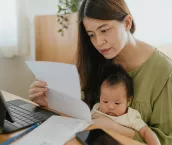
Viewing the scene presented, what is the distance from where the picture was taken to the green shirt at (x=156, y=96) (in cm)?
91

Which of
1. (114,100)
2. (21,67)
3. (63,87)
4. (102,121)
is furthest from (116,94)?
(21,67)

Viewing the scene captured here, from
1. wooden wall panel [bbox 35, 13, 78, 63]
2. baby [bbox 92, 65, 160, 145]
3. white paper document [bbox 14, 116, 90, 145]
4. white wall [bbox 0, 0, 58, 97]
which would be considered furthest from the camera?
white wall [bbox 0, 0, 58, 97]

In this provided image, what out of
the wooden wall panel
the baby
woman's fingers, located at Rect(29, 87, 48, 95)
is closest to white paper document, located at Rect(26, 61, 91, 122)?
woman's fingers, located at Rect(29, 87, 48, 95)

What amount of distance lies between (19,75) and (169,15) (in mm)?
1298

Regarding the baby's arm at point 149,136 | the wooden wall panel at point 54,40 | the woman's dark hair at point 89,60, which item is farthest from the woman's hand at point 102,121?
the wooden wall panel at point 54,40

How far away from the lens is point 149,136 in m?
0.78

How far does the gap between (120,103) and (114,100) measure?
2 cm

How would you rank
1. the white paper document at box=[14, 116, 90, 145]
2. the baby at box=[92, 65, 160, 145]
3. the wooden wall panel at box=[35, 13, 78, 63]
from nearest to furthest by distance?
1. the white paper document at box=[14, 116, 90, 145]
2. the baby at box=[92, 65, 160, 145]
3. the wooden wall panel at box=[35, 13, 78, 63]

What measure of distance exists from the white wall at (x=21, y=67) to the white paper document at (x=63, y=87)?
1.17m

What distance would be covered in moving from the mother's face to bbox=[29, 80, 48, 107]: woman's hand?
264 mm

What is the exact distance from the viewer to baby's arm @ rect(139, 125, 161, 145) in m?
0.76

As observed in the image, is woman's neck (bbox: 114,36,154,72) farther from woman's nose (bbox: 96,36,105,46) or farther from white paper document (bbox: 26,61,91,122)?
white paper document (bbox: 26,61,91,122)

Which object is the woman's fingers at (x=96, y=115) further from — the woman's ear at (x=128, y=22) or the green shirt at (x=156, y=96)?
the woman's ear at (x=128, y=22)

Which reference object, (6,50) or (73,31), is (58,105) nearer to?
(73,31)
